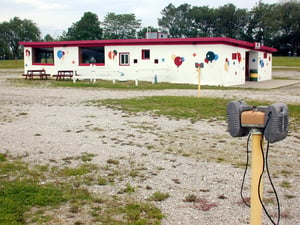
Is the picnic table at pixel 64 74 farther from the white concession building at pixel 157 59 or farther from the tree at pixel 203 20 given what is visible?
the tree at pixel 203 20

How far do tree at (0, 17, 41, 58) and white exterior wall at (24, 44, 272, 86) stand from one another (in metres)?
61.5

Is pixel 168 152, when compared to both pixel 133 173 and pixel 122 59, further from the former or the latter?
pixel 122 59

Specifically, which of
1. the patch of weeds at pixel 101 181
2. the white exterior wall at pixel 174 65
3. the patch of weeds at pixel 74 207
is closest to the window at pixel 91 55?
the white exterior wall at pixel 174 65

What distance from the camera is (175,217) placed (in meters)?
4.18

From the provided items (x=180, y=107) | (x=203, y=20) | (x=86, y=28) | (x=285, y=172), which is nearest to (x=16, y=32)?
(x=86, y=28)

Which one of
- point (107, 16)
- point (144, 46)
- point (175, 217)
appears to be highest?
point (107, 16)

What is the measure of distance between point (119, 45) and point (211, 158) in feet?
68.2

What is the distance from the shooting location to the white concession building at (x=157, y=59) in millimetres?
23906

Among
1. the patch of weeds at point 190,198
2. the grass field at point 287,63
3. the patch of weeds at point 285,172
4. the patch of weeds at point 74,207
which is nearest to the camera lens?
the patch of weeds at point 74,207

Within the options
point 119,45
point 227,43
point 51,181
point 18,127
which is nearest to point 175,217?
point 51,181

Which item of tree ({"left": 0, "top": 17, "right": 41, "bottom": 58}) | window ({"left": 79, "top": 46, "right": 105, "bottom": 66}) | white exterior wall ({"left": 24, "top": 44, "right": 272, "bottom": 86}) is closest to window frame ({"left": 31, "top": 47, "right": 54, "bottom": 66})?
white exterior wall ({"left": 24, "top": 44, "right": 272, "bottom": 86})

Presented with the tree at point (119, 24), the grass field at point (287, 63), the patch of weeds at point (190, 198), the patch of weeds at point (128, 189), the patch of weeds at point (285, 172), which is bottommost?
the patch of weeds at point (190, 198)

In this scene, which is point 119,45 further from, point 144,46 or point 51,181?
point 51,181

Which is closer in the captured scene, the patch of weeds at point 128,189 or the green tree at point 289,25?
the patch of weeds at point 128,189
